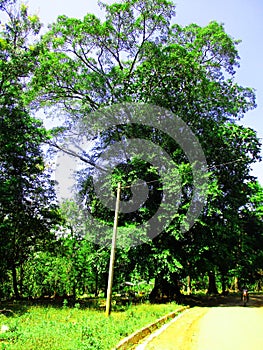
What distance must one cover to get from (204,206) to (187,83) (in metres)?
7.63

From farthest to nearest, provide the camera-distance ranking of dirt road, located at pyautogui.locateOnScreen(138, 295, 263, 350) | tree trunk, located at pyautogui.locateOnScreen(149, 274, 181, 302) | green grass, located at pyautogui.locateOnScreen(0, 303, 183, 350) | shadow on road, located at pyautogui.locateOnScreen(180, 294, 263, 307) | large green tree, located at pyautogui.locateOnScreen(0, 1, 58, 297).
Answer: shadow on road, located at pyautogui.locateOnScreen(180, 294, 263, 307)
tree trunk, located at pyautogui.locateOnScreen(149, 274, 181, 302)
large green tree, located at pyautogui.locateOnScreen(0, 1, 58, 297)
dirt road, located at pyautogui.locateOnScreen(138, 295, 263, 350)
green grass, located at pyautogui.locateOnScreen(0, 303, 183, 350)

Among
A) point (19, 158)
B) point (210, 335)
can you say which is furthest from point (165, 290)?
point (19, 158)

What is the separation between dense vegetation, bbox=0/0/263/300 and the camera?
53.0 ft

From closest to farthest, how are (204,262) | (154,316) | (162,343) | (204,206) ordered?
(162,343)
(154,316)
(204,206)
(204,262)

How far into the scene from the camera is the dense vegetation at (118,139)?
16156mm

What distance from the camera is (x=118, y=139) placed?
64.7ft

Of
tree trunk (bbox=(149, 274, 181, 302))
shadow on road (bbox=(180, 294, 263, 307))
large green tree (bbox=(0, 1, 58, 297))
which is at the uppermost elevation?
large green tree (bbox=(0, 1, 58, 297))

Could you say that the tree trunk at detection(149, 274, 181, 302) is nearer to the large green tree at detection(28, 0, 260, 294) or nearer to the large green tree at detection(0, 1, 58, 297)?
the large green tree at detection(28, 0, 260, 294)

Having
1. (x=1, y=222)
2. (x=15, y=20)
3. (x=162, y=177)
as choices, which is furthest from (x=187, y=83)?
(x=1, y=222)

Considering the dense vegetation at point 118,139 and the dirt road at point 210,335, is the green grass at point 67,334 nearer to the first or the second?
the dirt road at point 210,335

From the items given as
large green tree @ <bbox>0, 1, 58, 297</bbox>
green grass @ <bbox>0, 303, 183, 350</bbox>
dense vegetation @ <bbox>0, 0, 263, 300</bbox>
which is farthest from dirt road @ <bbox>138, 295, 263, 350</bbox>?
large green tree @ <bbox>0, 1, 58, 297</bbox>

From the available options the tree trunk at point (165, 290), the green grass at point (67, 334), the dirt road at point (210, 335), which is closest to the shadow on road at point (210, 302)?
the tree trunk at point (165, 290)

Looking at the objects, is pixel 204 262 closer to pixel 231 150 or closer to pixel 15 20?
pixel 231 150

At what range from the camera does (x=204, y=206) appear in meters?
16.8
